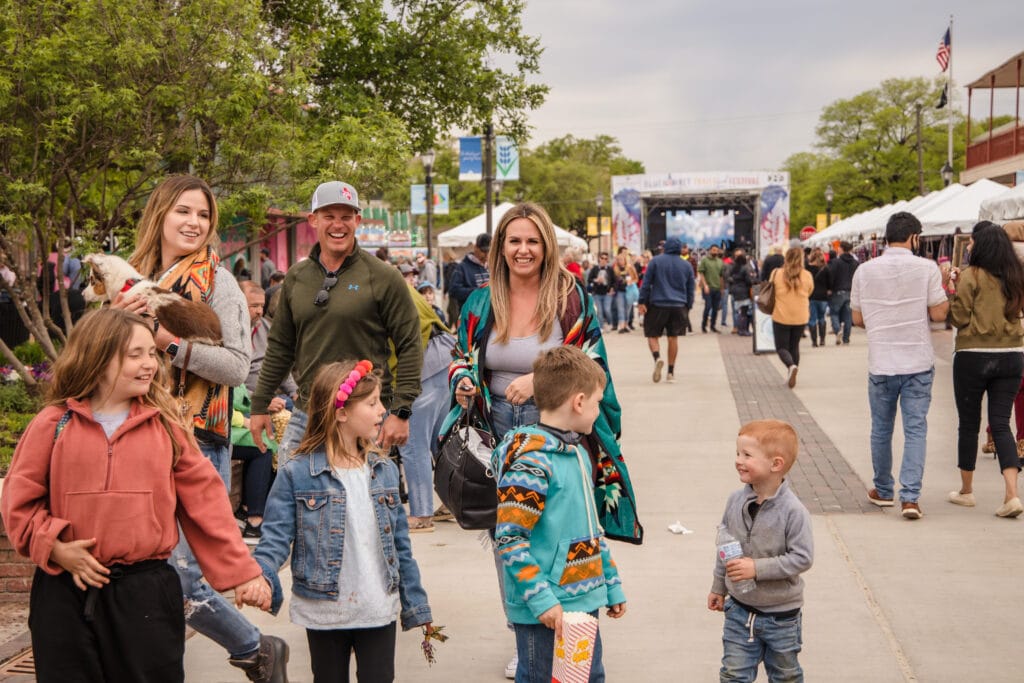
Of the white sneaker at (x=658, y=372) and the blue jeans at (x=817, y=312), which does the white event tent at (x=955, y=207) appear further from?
the white sneaker at (x=658, y=372)

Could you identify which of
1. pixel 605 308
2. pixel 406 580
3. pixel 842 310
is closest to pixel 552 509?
pixel 406 580

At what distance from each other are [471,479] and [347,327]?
2.80 ft

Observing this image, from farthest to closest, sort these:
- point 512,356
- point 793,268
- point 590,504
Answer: point 793,268, point 512,356, point 590,504

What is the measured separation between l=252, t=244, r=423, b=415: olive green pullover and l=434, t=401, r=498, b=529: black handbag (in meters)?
0.42

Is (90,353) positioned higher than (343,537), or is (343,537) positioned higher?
(90,353)

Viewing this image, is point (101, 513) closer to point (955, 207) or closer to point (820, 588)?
point (820, 588)

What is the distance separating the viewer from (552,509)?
132 inches

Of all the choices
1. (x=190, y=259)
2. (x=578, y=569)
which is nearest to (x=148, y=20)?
(x=190, y=259)

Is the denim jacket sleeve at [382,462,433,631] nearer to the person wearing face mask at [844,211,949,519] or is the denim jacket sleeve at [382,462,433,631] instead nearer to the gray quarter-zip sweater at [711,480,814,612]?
the gray quarter-zip sweater at [711,480,814,612]

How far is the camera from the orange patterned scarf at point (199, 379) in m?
4.04

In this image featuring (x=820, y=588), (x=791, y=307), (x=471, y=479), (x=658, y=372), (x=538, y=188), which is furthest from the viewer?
(x=538, y=188)

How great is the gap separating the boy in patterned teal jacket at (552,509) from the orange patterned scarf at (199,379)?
4.05 ft

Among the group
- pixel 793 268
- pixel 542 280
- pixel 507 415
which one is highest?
pixel 542 280

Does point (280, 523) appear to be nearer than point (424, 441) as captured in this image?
Yes
